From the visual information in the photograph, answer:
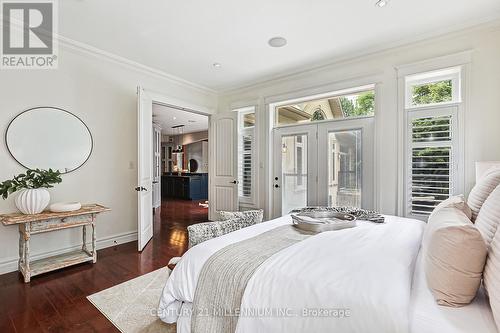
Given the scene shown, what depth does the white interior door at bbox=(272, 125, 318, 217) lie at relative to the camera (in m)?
4.00

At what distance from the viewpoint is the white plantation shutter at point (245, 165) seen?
477 cm

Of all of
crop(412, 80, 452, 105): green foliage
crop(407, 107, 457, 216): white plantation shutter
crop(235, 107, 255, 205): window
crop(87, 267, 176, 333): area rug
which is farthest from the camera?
crop(235, 107, 255, 205): window

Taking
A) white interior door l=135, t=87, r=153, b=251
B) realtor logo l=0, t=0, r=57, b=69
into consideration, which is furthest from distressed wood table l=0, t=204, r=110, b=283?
realtor logo l=0, t=0, r=57, b=69

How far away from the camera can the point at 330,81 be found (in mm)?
3734

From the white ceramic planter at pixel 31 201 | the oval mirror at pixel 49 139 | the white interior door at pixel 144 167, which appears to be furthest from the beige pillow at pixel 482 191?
the oval mirror at pixel 49 139

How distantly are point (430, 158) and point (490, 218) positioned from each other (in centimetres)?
215

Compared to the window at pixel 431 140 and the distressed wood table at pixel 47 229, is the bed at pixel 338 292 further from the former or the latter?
the distressed wood table at pixel 47 229

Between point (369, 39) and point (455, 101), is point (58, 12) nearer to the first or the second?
point (369, 39)

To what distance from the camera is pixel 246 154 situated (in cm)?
484

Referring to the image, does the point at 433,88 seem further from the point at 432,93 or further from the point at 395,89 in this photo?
the point at 395,89

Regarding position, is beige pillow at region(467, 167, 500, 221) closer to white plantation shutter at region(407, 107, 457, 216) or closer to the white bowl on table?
white plantation shutter at region(407, 107, 457, 216)

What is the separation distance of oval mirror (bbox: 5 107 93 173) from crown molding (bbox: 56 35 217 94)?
84 cm

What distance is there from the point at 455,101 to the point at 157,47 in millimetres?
3749

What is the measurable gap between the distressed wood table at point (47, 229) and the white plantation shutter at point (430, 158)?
390 cm
